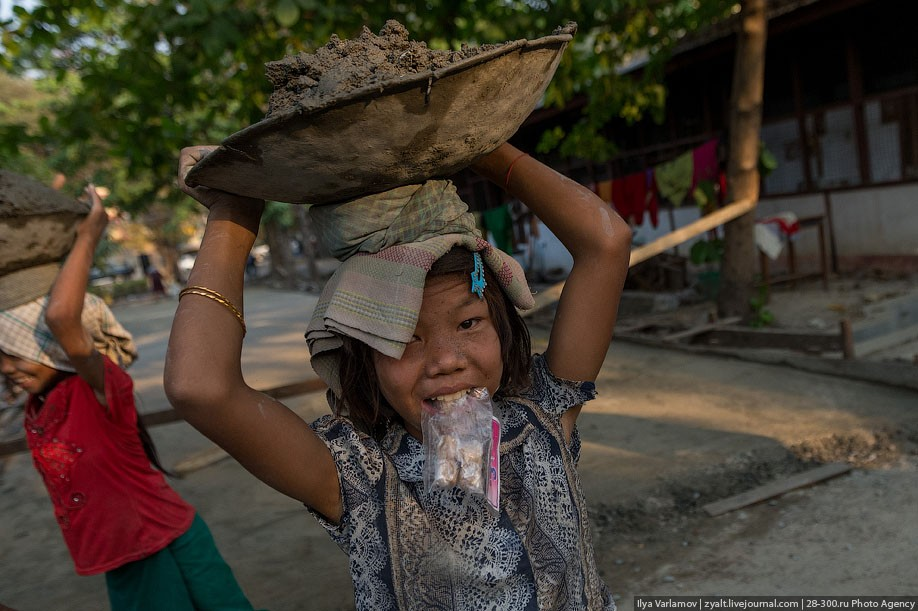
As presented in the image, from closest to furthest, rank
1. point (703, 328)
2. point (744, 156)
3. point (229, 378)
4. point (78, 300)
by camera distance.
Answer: point (229, 378) → point (78, 300) → point (744, 156) → point (703, 328)

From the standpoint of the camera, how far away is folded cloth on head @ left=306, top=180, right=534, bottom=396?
3.65 feet

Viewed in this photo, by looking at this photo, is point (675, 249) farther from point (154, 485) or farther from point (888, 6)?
point (154, 485)

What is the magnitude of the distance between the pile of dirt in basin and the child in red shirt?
144cm

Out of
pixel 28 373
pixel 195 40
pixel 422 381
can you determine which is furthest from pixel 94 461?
pixel 195 40

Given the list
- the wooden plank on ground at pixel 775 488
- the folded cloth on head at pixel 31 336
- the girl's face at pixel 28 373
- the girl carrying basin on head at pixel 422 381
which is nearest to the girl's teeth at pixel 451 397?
the girl carrying basin on head at pixel 422 381

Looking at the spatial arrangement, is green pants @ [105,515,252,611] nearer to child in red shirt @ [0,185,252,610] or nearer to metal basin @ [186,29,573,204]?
child in red shirt @ [0,185,252,610]

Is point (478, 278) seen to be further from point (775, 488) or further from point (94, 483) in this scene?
point (775, 488)

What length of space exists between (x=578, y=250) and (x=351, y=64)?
58 cm

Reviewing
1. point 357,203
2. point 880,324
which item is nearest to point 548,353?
point 357,203

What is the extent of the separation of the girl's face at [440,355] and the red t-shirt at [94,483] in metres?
1.51

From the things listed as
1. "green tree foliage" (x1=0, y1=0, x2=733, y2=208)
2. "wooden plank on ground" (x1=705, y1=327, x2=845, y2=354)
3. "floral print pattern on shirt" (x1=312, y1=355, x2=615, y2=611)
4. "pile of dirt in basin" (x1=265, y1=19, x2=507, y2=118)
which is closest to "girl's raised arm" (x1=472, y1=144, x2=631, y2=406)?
"floral print pattern on shirt" (x1=312, y1=355, x2=615, y2=611)

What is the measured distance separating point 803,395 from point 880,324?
1.94 metres

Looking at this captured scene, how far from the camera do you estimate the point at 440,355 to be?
1.20 meters

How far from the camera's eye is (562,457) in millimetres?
1359
